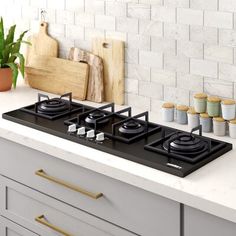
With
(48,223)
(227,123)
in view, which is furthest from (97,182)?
(227,123)

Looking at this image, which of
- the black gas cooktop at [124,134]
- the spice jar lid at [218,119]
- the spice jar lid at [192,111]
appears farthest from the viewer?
the spice jar lid at [192,111]

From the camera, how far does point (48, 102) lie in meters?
3.37

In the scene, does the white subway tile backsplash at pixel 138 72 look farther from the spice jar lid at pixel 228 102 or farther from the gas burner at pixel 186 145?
the gas burner at pixel 186 145

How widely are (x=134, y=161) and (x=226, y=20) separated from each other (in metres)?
0.78

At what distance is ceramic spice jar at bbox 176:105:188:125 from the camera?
316 centimetres

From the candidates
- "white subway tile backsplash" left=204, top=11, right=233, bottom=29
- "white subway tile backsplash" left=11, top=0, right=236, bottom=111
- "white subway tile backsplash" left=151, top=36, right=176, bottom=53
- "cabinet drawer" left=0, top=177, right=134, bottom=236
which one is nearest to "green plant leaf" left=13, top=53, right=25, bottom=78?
"white subway tile backsplash" left=11, top=0, right=236, bottom=111

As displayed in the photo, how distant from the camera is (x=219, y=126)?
301 cm

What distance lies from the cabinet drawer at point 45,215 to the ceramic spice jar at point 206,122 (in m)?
0.64

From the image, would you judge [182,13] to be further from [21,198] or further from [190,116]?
[21,198]

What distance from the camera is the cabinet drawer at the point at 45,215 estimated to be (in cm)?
289

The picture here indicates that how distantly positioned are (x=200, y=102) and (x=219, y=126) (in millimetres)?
154

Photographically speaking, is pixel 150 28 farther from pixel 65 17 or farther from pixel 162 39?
pixel 65 17

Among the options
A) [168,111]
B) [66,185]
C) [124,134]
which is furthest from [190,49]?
[66,185]

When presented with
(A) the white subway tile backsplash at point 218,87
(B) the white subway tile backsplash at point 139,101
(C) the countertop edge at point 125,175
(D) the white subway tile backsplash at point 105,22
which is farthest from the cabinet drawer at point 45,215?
(D) the white subway tile backsplash at point 105,22
